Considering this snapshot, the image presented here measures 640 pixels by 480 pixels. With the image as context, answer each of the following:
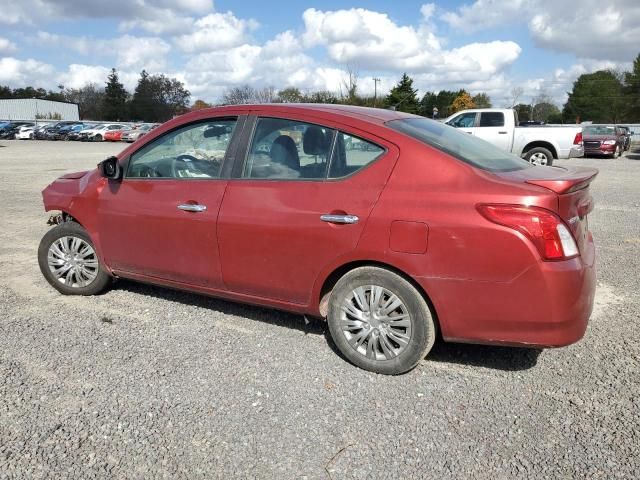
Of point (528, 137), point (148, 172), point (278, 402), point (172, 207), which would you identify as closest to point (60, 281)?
point (148, 172)

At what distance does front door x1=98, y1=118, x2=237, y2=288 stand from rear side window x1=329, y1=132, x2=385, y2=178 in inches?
33.9

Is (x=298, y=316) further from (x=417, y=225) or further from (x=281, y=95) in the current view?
(x=281, y=95)

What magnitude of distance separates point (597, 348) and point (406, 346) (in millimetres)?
1492

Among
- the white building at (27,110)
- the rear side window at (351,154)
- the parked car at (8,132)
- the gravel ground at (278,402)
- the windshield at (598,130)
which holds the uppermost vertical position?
the white building at (27,110)

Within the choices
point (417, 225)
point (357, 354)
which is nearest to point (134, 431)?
point (357, 354)

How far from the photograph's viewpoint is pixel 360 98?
4756cm

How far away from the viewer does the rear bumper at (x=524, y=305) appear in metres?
2.92

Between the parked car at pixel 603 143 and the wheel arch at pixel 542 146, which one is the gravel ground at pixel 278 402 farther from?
the parked car at pixel 603 143

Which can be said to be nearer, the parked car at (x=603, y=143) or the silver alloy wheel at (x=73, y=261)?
the silver alloy wheel at (x=73, y=261)

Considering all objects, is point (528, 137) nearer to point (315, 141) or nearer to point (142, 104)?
point (315, 141)

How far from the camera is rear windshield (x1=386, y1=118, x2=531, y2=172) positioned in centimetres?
336

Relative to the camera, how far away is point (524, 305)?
2.97m

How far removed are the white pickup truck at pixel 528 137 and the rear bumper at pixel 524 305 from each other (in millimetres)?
13569

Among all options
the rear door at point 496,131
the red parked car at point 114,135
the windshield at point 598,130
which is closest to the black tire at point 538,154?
the rear door at point 496,131
